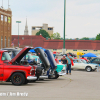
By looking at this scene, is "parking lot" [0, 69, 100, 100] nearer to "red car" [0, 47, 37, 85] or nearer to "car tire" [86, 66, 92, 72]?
"red car" [0, 47, 37, 85]

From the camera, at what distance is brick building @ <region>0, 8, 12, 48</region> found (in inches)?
2835

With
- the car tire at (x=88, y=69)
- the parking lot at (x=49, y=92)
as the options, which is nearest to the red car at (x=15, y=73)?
the parking lot at (x=49, y=92)

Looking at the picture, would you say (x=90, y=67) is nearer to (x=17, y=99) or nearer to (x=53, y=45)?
(x=17, y=99)

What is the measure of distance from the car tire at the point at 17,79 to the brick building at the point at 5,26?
196 feet

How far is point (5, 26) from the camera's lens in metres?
74.2

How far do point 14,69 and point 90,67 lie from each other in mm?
15840

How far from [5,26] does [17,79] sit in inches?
2475

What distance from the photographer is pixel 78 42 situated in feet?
399

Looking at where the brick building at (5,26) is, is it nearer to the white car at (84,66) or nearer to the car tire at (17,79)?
the white car at (84,66)

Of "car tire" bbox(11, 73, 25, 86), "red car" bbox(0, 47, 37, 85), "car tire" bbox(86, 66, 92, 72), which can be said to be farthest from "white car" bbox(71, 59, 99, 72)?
"car tire" bbox(11, 73, 25, 86)

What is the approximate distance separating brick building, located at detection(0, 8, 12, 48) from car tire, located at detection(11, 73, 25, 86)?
59867 millimetres

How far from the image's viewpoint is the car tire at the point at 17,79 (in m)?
12.8

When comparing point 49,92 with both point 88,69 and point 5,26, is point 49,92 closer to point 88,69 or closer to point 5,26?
point 88,69

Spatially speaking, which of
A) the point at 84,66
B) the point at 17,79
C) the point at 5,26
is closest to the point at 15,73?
the point at 17,79
